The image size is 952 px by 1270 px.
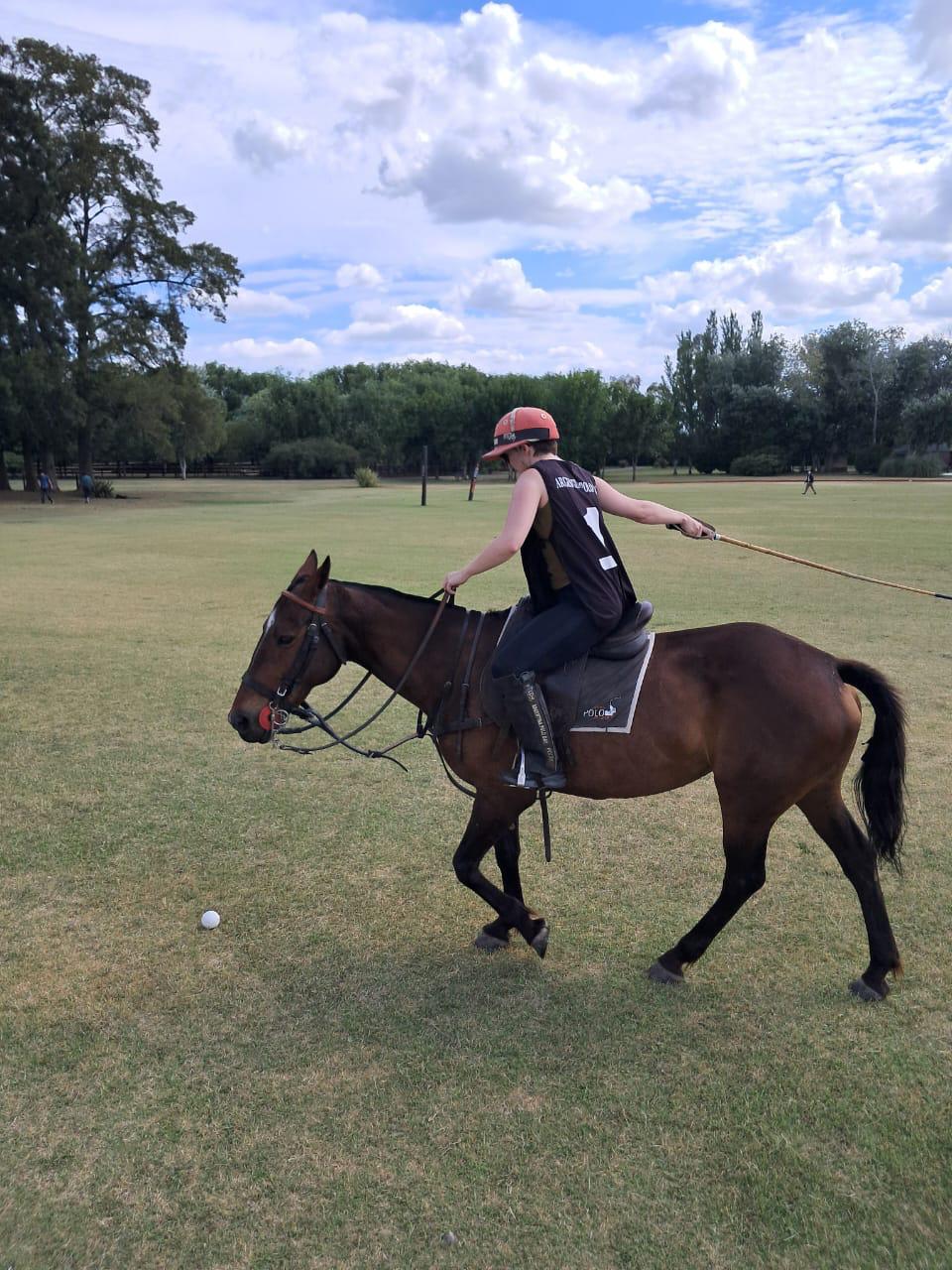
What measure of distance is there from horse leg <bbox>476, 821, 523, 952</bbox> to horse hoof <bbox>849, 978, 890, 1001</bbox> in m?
1.82

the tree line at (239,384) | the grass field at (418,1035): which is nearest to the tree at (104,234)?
the tree line at (239,384)

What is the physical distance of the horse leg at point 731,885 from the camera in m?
4.55

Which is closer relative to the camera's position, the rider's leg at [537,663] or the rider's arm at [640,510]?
the rider's leg at [537,663]

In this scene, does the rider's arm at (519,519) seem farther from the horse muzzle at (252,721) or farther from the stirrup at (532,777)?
the horse muzzle at (252,721)

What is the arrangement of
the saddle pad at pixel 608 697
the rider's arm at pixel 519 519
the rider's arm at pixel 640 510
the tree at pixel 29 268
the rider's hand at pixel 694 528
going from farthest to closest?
1. the tree at pixel 29 268
2. the rider's hand at pixel 694 528
3. the rider's arm at pixel 640 510
4. the saddle pad at pixel 608 697
5. the rider's arm at pixel 519 519

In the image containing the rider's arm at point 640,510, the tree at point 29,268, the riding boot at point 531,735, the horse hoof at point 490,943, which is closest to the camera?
the riding boot at point 531,735

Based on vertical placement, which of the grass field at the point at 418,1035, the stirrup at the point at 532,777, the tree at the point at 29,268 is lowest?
the grass field at the point at 418,1035

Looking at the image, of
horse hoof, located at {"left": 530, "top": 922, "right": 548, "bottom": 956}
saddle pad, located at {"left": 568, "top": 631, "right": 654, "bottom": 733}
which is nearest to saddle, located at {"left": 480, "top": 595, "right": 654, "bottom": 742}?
saddle pad, located at {"left": 568, "top": 631, "right": 654, "bottom": 733}

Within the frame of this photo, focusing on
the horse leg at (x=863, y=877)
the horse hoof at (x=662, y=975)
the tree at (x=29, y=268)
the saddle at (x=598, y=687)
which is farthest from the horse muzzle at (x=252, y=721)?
the tree at (x=29, y=268)

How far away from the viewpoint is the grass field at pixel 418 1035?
3180 millimetres

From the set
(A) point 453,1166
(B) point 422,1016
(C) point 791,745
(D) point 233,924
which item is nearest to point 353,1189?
(A) point 453,1166

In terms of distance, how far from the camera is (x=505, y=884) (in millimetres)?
5289

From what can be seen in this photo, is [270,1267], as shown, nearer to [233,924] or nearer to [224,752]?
[233,924]

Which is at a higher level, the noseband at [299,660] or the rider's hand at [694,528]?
the rider's hand at [694,528]
